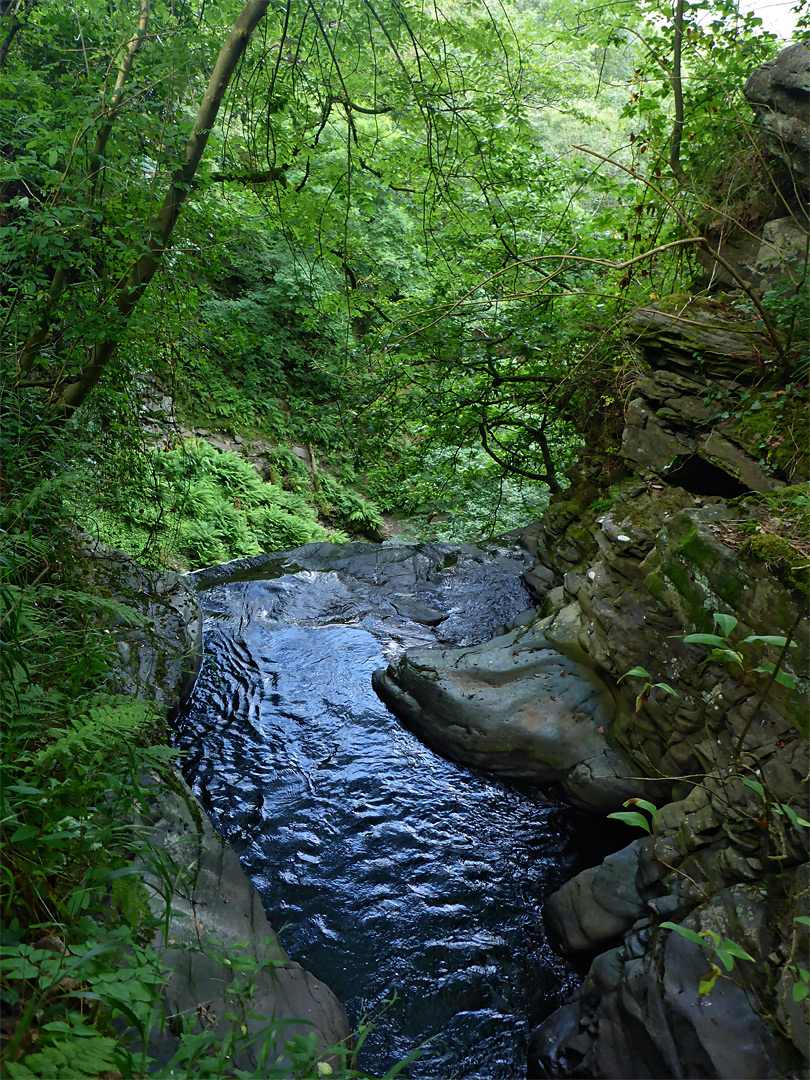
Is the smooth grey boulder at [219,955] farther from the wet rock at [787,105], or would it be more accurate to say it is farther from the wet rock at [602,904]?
the wet rock at [787,105]

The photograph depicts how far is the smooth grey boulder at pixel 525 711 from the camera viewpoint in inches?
189

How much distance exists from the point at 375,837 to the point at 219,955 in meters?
1.96

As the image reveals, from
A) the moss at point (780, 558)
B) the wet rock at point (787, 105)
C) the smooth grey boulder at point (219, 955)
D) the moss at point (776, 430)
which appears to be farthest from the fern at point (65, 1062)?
the wet rock at point (787, 105)

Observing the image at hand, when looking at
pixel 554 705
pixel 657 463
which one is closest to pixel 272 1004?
pixel 554 705

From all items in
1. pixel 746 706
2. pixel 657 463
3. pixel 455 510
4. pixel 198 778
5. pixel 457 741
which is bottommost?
pixel 198 778

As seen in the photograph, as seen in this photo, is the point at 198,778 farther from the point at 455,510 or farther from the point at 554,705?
the point at 455,510

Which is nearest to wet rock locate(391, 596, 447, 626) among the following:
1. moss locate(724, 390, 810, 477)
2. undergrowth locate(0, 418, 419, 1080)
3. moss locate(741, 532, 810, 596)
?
moss locate(724, 390, 810, 477)

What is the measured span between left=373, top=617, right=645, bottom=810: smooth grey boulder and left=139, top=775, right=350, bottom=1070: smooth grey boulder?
2347 millimetres

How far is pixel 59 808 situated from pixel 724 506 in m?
4.13

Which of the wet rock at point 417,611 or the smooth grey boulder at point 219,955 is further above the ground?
the wet rock at point 417,611

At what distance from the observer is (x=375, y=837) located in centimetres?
449

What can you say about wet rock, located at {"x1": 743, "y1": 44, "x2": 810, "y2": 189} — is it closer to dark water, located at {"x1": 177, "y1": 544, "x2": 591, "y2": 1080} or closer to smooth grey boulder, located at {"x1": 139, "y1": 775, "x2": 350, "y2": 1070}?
dark water, located at {"x1": 177, "y1": 544, "x2": 591, "y2": 1080}

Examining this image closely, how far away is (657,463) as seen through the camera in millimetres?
5527

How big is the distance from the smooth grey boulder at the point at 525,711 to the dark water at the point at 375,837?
234 mm
